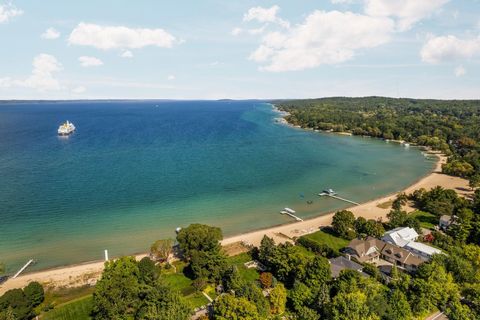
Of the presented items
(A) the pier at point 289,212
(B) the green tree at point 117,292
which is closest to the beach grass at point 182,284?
(B) the green tree at point 117,292

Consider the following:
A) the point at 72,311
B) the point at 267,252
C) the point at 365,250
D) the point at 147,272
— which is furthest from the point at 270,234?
the point at 72,311

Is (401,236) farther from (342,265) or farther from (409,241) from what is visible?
(342,265)

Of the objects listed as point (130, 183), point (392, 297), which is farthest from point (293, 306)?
point (130, 183)

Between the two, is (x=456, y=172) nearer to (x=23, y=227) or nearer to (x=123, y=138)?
(x=23, y=227)

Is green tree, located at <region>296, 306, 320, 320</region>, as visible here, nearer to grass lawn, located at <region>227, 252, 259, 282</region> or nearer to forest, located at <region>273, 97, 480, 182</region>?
grass lawn, located at <region>227, 252, 259, 282</region>

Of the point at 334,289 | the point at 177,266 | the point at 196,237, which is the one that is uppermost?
the point at 196,237

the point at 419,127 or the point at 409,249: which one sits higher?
the point at 419,127

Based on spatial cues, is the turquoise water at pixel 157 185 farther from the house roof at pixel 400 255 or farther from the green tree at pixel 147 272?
the house roof at pixel 400 255
